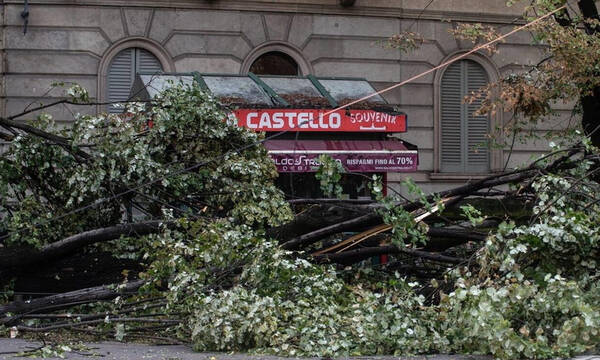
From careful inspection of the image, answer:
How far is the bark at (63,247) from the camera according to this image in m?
8.27

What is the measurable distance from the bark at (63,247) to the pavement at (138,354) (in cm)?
136

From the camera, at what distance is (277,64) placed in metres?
18.9

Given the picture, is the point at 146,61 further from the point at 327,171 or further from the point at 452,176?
the point at 327,171

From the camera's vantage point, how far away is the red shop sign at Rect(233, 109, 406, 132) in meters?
12.9

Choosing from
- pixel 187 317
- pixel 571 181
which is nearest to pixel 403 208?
pixel 571 181

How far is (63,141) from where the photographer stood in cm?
909

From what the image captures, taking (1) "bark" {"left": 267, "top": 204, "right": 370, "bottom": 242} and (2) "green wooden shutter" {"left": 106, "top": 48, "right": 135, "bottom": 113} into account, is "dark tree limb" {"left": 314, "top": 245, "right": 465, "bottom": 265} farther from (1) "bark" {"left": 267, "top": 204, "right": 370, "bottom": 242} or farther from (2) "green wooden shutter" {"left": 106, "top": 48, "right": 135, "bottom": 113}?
(2) "green wooden shutter" {"left": 106, "top": 48, "right": 135, "bottom": 113}

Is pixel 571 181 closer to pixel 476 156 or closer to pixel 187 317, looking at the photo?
pixel 187 317

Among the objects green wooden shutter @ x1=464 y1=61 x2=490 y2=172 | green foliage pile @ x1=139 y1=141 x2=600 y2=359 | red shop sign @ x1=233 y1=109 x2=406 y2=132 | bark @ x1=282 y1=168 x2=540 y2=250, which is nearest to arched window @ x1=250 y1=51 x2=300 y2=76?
green wooden shutter @ x1=464 y1=61 x2=490 y2=172

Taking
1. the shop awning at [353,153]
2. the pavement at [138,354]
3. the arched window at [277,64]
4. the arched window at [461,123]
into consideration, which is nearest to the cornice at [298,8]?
the arched window at [277,64]

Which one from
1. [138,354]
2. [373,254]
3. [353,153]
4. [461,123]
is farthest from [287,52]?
[138,354]

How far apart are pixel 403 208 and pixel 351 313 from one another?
1.36 m

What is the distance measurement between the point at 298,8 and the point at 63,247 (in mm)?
11289

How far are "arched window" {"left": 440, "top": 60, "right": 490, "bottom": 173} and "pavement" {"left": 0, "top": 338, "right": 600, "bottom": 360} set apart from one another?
13605mm
